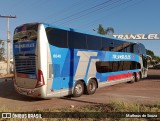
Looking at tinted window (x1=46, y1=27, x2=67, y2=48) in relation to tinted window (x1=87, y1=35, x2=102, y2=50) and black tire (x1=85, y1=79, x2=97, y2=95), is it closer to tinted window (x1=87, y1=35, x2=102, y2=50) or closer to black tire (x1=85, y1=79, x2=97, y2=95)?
tinted window (x1=87, y1=35, x2=102, y2=50)

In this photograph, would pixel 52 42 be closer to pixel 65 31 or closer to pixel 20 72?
pixel 65 31

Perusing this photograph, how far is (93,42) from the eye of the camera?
15430mm

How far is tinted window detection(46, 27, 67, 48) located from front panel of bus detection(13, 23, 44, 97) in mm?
584

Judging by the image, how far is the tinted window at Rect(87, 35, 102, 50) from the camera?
15032 mm

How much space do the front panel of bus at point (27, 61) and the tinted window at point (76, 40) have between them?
2.01 metres

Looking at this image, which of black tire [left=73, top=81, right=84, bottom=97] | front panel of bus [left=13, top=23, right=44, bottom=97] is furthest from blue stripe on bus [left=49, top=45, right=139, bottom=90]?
front panel of bus [left=13, top=23, right=44, bottom=97]

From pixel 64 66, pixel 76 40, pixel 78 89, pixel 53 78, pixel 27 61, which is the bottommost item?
pixel 78 89

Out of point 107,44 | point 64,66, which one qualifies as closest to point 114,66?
point 107,44

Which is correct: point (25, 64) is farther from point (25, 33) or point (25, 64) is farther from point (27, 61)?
point (25, 33)

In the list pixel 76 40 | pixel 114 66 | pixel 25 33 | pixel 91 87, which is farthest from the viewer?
pixel 114 66

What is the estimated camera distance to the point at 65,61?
13133mm

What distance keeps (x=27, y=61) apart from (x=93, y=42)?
4.41m

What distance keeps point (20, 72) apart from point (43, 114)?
4675mm

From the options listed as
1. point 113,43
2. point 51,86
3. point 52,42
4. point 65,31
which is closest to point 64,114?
point 51,86
